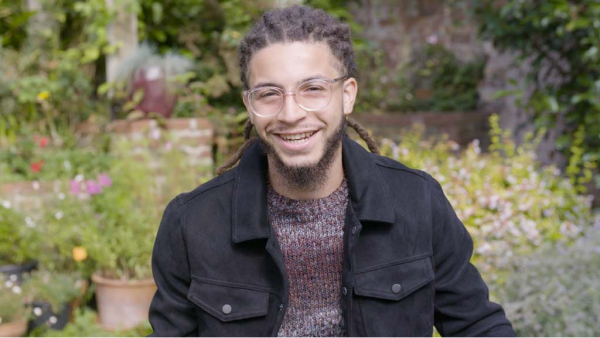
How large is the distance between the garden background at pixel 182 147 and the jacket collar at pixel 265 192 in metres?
1.22

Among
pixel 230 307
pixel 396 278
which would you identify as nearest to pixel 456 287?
pixel 396 278

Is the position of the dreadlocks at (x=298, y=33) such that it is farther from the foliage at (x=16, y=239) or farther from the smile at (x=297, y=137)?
the foliage at (x=16, y=239)

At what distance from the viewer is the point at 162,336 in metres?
1.76

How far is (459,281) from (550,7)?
9.44ft

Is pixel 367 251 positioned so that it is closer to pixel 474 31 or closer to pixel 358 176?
pixel 358 176

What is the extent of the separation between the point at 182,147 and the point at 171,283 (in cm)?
269

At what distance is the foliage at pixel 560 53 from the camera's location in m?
4.00

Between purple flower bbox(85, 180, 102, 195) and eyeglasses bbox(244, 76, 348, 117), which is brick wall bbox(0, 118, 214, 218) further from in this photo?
eyeglasses bbox(244, 76, 348, 117)

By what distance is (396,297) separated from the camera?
5.72 ft

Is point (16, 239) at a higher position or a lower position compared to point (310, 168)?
lower

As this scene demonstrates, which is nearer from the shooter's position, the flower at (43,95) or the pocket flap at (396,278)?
the pocket flap at (396,278)

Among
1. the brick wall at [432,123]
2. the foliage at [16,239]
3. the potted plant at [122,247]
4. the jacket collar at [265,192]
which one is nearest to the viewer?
the jacket collar at [265,192]

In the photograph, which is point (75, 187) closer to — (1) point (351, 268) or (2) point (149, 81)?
(2) point (149, 81)

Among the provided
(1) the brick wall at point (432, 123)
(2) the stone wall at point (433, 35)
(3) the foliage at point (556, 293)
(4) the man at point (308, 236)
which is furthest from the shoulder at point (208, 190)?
(2) the stone wall at point (433, 35)
